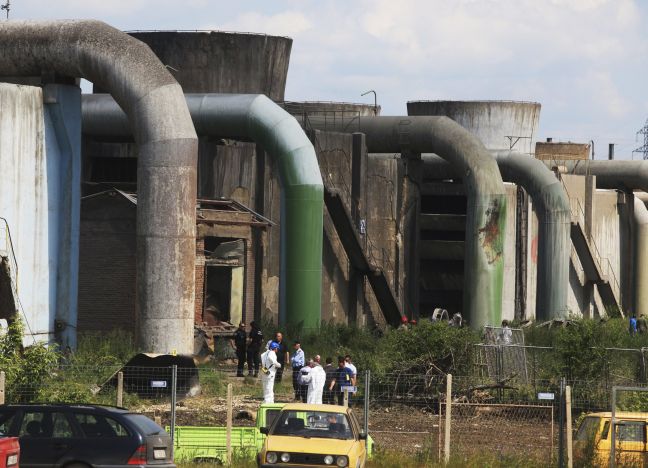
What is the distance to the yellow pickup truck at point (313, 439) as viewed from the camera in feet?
58.0

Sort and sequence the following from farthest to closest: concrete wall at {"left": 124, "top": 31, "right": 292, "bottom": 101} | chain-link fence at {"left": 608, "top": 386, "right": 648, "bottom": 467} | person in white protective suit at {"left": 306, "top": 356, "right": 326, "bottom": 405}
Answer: concrete wall at {"left": 124, "top": 31, "right": 292, "bottom": 101} < person in white protective suit at {"left": 306, "top": 356, "right": 326, "bottom": 405} < chain-link fence at {"left": 608, "top": 386, "right": 648, "bottom": 467}

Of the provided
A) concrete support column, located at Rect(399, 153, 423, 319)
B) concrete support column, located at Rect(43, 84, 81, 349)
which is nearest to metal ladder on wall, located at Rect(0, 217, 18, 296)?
concrete support column, located at Rect(43, 84, 81, 349)

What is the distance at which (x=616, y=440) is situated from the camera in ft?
64.9

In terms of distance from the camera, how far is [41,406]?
17.1 meters

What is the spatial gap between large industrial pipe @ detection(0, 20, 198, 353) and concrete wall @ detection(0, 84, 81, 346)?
989 mm

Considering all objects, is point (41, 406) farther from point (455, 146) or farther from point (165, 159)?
point (455, 146)

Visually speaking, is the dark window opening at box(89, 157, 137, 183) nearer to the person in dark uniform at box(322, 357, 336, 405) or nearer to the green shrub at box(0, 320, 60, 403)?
the person in dark uniform at box(322, 357, 336, 405)

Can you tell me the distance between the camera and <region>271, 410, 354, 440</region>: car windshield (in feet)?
60.2

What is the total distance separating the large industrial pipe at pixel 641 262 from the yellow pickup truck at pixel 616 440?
37358mm

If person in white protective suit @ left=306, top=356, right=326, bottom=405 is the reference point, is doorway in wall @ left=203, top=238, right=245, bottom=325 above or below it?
above

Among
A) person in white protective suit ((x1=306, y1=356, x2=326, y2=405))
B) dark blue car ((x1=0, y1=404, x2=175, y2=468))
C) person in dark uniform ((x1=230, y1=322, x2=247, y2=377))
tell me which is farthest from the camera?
person in dark uniform ((x1=230, y1=322, x2=247, y2=377))

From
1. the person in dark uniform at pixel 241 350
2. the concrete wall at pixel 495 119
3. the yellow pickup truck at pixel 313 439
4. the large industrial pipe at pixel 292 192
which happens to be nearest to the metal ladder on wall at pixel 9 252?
the person in dark uniform at pixel 241 350

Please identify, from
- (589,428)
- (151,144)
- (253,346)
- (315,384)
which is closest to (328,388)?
(315,384)

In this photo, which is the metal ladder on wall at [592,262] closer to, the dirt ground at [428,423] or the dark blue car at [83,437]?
the dirt ground at [428,423]
